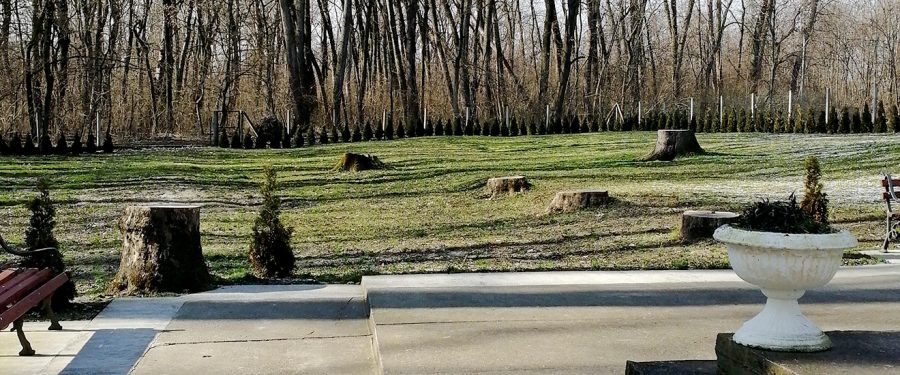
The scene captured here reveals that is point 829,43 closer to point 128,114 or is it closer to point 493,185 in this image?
point 128,114

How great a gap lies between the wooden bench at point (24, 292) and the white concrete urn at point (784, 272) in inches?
133

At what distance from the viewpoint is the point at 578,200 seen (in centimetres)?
1172

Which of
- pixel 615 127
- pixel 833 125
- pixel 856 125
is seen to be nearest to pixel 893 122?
pixel 856 125

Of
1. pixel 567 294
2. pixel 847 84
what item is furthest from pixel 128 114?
pixel 847 84

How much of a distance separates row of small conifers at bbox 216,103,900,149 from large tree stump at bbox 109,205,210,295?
19226 millimetres

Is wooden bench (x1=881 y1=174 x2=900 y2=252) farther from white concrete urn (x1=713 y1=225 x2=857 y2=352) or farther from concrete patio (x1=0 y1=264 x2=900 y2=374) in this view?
white concrete urn (x1=713 y1=225 x2=857 y2=352)

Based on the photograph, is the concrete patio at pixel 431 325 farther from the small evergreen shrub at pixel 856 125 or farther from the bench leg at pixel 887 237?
the small evergreen shrub at pixel 856 125

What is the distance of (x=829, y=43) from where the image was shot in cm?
5153

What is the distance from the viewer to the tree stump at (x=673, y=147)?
1803 cm

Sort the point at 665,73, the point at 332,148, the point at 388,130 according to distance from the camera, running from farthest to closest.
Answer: the point at 665,73 → the point at 388,130 → the point at 332,148

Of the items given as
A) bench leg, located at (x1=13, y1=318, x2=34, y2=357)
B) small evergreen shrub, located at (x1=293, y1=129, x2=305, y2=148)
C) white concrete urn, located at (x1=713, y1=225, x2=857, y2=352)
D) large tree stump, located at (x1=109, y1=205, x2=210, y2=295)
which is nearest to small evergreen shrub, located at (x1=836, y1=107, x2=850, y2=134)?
small evergreen shrub, located at (x1=293, y1=129, x2=305, y2=148)

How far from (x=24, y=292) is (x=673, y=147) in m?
14.9

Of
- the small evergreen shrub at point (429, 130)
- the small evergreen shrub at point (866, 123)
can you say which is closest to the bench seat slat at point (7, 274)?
the small evergreen shrub at point (866, 123)

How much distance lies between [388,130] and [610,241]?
19.6 m
